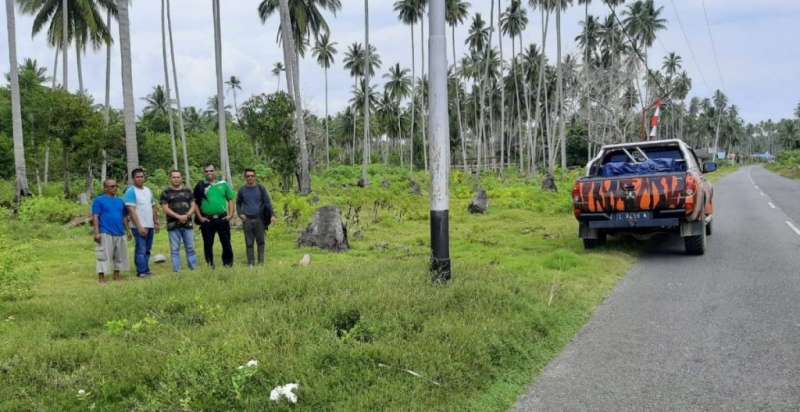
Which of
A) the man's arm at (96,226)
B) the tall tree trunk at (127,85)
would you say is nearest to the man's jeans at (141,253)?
the man's arm at (96,226)

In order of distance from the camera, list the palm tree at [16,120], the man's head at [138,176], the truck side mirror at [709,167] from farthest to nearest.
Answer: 1. the palm tree at [16,120]
2. the truck side mirror at [709,167]
3. the man's head at [138,176]

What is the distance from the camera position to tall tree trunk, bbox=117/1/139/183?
13.8 m

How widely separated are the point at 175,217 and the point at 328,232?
312cm

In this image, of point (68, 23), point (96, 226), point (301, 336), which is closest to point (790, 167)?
point (68, 23)

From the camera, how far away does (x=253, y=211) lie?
9.13 metres

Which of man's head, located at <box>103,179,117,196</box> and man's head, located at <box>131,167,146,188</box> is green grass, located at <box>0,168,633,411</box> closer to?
man's head, located at <box>103,179,117,196</box>

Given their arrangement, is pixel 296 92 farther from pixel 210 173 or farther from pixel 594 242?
pixel 594 242

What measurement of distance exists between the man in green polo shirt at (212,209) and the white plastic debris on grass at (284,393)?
5.47 metres

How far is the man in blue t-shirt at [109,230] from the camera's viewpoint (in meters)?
8.53

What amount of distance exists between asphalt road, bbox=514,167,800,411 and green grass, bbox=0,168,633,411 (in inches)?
12.0

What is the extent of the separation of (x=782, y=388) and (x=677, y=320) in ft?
5.74

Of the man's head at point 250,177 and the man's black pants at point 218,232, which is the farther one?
the man's black pants at point 218,232

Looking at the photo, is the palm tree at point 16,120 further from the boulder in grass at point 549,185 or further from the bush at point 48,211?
the boulder in grass at point 549,185

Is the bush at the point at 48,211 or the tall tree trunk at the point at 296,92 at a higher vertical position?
the tall tree trunk at the point at 296,92
